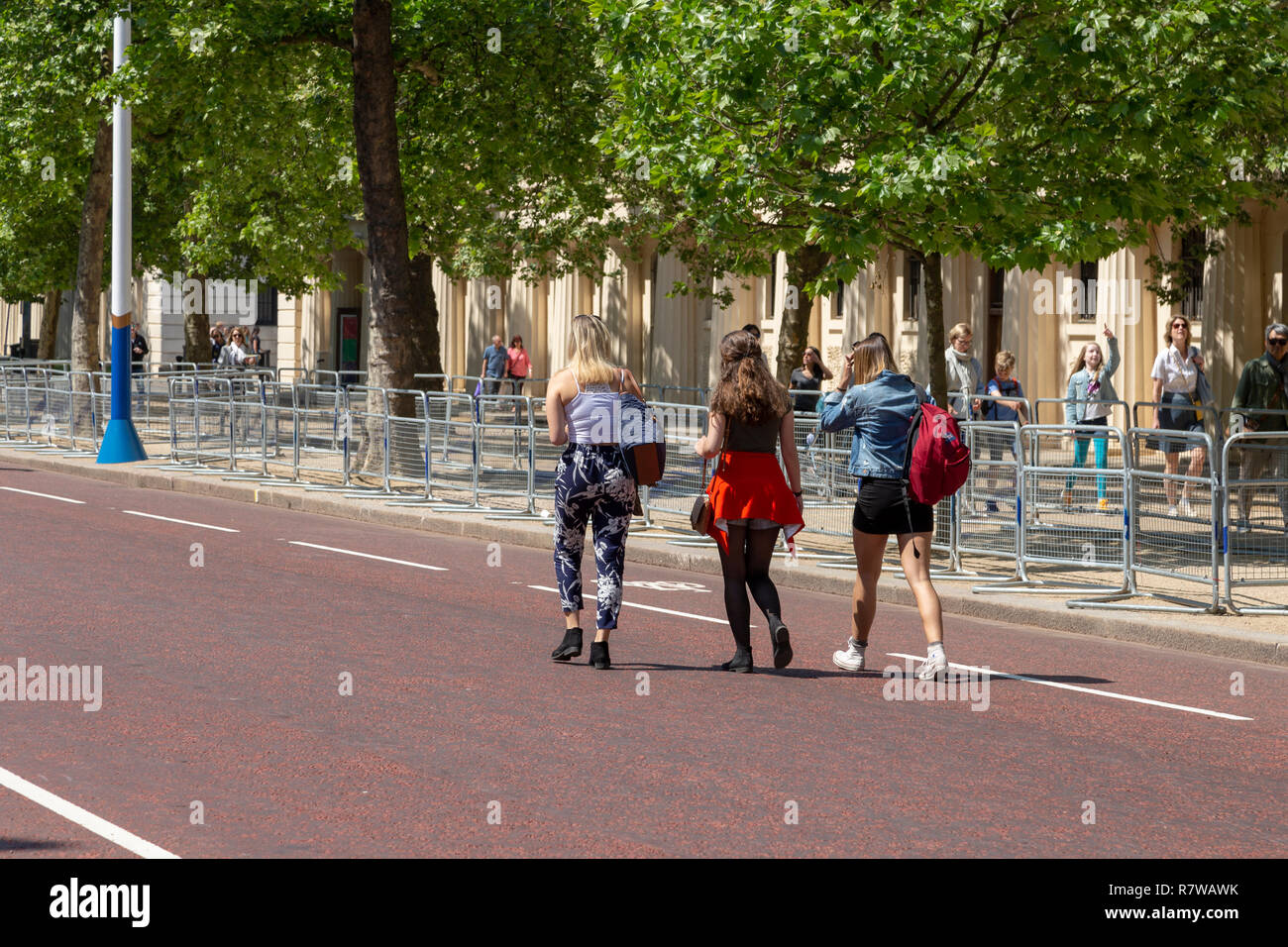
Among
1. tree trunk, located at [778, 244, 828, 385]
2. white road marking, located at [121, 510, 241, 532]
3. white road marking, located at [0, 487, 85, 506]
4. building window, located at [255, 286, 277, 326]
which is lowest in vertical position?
white road marking, located at [121, 510, 241, 532]

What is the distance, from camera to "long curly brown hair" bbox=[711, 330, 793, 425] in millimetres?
9664

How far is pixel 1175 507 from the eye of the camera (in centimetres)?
1243

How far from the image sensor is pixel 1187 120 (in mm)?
14234

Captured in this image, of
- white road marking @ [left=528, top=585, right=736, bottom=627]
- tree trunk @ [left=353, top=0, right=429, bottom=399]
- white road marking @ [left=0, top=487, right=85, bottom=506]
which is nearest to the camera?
white road marking @ [left=528, top=585, right=736, bottom=627]

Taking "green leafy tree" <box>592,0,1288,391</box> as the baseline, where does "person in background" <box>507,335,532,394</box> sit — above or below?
below

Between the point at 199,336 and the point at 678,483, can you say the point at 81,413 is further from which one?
the point at 199,336

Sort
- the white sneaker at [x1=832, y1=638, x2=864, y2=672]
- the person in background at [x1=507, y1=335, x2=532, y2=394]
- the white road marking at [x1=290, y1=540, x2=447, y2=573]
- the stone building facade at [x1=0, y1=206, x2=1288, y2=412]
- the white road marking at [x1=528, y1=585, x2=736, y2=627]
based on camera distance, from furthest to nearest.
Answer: the person in background at [x1=507, y1=335, x2=532, y2=394]
the stone building facade at [x1=0, y1=206, x2=1288, y2=412]
the white road marking at [x1=290, y1=540, x2=447, y2=573]
the white road marking at [x1=528, y1=585, x2=736, y2=627]
the white sneaker at [x1=832, y1=638, x2=864, y2=672]

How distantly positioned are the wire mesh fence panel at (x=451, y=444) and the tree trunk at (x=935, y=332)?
5.01 m

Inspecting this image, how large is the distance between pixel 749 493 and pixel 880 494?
730 mm

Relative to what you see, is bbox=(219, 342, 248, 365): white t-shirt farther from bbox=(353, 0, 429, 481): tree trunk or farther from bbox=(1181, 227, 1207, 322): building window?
bbox=(1181, 227, 1207, 322): building window

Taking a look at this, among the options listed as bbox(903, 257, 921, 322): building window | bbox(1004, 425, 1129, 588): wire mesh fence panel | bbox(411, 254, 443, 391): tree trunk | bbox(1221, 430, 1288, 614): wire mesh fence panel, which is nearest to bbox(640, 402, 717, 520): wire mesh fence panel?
bbox(1004, 425, 1129, 588): wire mesh fence panel

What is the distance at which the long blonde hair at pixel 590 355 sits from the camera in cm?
955

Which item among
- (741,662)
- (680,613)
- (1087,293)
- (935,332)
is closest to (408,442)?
(935,332)
